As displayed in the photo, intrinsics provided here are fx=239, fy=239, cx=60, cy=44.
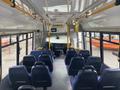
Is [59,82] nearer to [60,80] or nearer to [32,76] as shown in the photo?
[60,80]

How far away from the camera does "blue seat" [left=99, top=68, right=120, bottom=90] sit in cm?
461

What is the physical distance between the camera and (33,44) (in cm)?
1105

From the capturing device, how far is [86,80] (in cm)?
477

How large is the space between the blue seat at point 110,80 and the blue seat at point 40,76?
4.83 ft

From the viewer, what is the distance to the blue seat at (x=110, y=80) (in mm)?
4613

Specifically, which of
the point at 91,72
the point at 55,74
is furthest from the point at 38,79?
the point at 55,74

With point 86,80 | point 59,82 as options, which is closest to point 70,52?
point 59,82

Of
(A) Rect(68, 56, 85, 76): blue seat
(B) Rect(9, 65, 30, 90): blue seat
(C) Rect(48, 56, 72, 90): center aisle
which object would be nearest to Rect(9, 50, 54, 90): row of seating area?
(B) Rect(9, 65, 30, 90): blue seat

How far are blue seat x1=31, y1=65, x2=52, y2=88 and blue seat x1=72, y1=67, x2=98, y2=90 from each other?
1073mm

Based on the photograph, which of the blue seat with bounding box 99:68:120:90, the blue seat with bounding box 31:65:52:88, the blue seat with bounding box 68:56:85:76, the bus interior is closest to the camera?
the bus interior

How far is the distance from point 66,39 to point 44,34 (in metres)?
1.85

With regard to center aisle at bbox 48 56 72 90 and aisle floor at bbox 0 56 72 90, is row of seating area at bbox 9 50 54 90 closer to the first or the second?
aisle floor at bbox 0 56 72 90

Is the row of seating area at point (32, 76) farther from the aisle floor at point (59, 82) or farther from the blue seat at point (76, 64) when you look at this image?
the blue seat at point (76, 64)

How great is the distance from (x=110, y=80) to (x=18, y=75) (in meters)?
2.00
